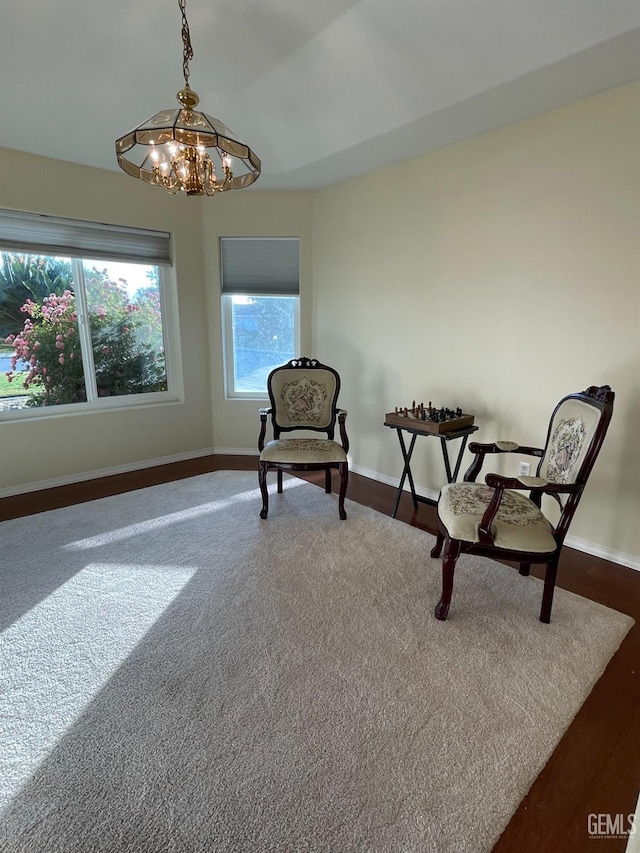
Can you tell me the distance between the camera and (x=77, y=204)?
11.3 ft

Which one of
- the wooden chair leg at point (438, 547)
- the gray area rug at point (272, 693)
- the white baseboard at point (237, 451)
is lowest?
the gray area rug at point (272, 693)

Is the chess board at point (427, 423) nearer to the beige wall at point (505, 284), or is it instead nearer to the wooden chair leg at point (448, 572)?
the beige wall at point (505, 284)

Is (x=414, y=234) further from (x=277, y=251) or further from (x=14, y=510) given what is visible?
(x=14, y=510)

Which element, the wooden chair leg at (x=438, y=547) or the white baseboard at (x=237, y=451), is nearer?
the wooden chair leg at (x=438, y=547)

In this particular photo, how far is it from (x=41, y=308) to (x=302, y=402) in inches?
88.1

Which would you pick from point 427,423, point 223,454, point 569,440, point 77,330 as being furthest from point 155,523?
point 569,440

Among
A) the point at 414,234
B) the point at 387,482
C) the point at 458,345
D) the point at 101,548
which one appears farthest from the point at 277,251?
the point at 101,548

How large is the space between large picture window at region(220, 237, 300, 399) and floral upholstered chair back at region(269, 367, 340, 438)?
0.96m

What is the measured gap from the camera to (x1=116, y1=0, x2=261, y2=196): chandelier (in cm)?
160

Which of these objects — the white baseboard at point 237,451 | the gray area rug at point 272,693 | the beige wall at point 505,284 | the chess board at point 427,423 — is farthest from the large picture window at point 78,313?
the chess board at point 427,423

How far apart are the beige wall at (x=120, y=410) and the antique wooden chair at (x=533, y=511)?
3.01 meters

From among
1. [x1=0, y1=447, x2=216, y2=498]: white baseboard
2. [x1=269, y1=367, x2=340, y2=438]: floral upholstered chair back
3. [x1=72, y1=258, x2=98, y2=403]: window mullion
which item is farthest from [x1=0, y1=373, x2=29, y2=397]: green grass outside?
[x1=269, y1=367, x2=340, y2=438]: floral upholstered chair back

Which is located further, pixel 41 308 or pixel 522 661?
pixel 41 308

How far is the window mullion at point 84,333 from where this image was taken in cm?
361
